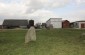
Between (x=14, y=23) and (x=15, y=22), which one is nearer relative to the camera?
(x=14, y=23)

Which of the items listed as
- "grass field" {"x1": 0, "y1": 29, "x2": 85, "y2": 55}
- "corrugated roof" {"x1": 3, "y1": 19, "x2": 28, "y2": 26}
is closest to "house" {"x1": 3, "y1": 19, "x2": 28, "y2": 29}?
"corrugated roof" {"x1": 3, "y1": 19, "x2": 28, "y2": 26}

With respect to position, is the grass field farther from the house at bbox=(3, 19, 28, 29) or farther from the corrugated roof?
the corrugated roof

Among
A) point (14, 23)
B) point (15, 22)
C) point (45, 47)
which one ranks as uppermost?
point (15, 22)

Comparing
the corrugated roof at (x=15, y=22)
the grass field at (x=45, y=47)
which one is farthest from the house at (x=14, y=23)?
the grass field at (x=45, y=47)

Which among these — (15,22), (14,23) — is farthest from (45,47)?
(15,22)

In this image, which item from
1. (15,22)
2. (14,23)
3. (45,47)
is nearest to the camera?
(45,47)

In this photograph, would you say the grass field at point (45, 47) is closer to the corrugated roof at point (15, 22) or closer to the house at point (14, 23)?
the house at point (14, 23)

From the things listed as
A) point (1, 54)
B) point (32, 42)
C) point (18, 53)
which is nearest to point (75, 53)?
point (18, 53)

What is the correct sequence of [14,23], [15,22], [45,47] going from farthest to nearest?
[15,22]
[14,23]
[45,47]

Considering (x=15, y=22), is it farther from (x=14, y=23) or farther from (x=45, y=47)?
(x=45, y=47)

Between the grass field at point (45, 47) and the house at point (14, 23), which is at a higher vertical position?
the house at point (14, 23)

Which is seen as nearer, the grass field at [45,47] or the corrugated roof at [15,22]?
the grass field at [45,47]

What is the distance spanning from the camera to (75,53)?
13.3 metres

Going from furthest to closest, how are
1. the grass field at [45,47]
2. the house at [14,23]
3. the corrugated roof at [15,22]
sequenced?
the corrugated roof at [15,22] → the house at [14,23] → the grass field at [45,47]
